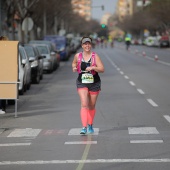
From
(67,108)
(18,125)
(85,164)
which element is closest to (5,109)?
(67,108)

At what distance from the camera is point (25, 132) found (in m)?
12.0

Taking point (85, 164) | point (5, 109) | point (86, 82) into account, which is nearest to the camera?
point (85, 164)

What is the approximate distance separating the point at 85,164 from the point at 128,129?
12.3 feet

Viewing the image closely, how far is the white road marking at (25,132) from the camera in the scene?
11.6 metres

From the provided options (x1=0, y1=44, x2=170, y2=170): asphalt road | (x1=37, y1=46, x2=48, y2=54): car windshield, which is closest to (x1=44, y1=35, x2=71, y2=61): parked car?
(x1=37, y1=46, x2=48, y2=54): car windshield

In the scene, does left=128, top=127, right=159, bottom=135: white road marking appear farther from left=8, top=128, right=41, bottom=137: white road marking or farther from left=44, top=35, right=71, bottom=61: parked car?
left=44, top=35, right=71, bottom=61: parked car

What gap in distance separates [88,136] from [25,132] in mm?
1404

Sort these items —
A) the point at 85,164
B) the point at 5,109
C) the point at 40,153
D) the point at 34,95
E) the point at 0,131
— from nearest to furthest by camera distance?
the point at 85,164, the point at 40,153, the point at 0,131, the point at 5,109, the point at 34,95

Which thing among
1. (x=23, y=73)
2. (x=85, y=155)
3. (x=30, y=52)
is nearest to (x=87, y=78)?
(x=85, y=155)

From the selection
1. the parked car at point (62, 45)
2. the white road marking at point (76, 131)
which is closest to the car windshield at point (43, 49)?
the parked car at point (62, 45)

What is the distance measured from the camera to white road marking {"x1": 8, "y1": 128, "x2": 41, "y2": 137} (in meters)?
11.6

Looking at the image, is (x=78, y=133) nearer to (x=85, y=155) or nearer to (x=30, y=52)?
(x=85, y=155)

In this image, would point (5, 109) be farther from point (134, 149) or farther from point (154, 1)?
point (154, 1)

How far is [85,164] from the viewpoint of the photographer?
849 cm
